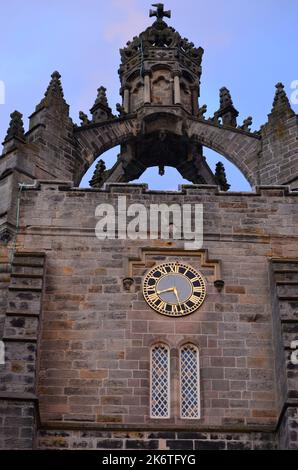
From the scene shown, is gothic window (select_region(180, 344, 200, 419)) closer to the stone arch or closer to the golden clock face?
the golden clock face

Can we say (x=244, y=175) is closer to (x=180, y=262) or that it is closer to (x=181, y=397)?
(x=180, y=262)

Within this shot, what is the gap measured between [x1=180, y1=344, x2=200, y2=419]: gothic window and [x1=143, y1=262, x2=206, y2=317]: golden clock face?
39.9 inches

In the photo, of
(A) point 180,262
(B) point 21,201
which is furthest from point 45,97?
(A) point 180,262

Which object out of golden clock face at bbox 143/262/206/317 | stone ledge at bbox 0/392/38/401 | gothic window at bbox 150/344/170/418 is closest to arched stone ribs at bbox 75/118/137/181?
golden clock face at bbox 143/262/206/317

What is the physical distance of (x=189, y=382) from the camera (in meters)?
26.8

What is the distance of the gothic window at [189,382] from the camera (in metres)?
26.2

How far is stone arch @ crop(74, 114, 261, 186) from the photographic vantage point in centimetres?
3462

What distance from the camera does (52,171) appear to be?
32625mm

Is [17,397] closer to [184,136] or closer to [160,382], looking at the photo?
[160,382]

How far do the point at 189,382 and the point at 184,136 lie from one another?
1105cm

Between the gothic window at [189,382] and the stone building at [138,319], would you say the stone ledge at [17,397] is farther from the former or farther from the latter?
the gothic window at [189,382]

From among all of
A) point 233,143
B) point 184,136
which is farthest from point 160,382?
point 184,136

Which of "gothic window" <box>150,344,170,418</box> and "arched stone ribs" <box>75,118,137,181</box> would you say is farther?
"arched stone ribs" <box>75,118,137,181</box>

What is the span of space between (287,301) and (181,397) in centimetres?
327
